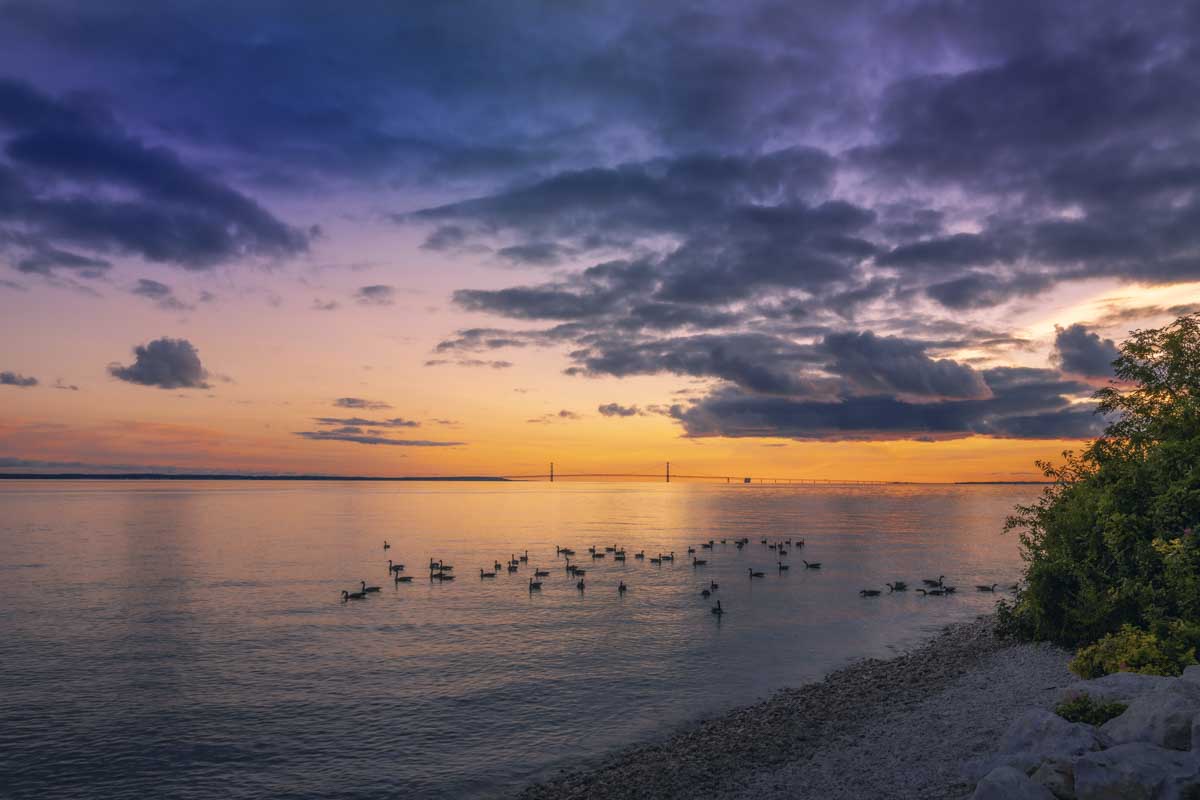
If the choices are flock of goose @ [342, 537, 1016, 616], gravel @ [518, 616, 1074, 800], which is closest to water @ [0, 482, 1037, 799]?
flock of goose @ [342, 537, 1016, 616]

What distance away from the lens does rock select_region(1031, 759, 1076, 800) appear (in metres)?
12.6

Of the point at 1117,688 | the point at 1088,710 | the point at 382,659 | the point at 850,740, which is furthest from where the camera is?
the point at 382,659

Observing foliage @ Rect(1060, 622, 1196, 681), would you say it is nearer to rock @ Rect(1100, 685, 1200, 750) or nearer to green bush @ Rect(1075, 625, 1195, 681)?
green bush @ Rect(1075, 625, 1195, 681)

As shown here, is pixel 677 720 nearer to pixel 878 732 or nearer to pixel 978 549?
pixel 878 732

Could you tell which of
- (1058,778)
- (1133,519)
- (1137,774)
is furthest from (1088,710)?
(1133,519)

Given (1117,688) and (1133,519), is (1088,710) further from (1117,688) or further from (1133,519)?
(1133,519)

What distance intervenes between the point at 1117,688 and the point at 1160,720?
4.07 metres

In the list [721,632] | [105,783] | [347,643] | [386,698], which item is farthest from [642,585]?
[105,783]

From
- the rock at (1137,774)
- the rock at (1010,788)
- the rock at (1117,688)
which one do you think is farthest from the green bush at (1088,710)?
the rock at (1010,788)

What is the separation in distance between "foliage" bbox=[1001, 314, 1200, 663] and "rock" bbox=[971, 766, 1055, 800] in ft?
42.6

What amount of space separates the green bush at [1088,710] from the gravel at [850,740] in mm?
1876

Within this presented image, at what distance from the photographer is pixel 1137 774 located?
39.3ft

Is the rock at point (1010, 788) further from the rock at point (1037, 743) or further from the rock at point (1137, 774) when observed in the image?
the rock at point (1037, 743)

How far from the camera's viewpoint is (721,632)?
44469mm
